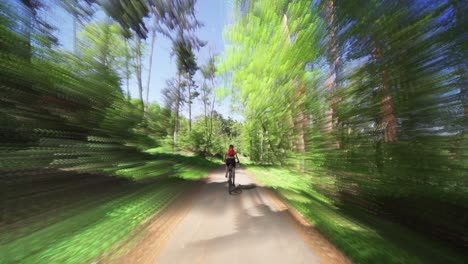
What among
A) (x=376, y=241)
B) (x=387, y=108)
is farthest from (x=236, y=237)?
(x=387, y=108)

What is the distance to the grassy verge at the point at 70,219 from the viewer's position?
2.50 meters

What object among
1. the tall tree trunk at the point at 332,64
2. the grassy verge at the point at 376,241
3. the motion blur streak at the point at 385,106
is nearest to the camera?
the motion blur streak at the point at 385,106

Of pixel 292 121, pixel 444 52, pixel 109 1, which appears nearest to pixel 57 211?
pixel 109 1

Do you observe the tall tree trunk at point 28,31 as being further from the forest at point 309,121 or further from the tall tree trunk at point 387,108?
the tall tree trunk at point 387,108

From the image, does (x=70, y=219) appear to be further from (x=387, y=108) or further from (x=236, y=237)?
(x=387, y=108)

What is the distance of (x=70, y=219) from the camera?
335 cm

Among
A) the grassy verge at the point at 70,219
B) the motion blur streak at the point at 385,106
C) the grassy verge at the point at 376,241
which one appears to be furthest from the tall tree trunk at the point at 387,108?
the grassy verge at the point at 70,219

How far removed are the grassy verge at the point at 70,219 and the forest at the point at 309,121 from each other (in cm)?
2

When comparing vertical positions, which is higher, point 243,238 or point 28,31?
point 28,31

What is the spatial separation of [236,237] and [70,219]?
3.06 m

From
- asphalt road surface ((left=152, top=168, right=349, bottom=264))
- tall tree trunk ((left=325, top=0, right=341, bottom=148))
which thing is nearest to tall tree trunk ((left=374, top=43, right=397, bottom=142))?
tall tree trunk ((left=325, top=0, right=341, bottom=148))

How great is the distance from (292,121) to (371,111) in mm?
1084

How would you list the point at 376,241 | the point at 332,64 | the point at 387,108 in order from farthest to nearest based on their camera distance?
the point at 376,241 < the point at 332,64 < the point at 387,108

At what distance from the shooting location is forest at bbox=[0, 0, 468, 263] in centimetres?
133
